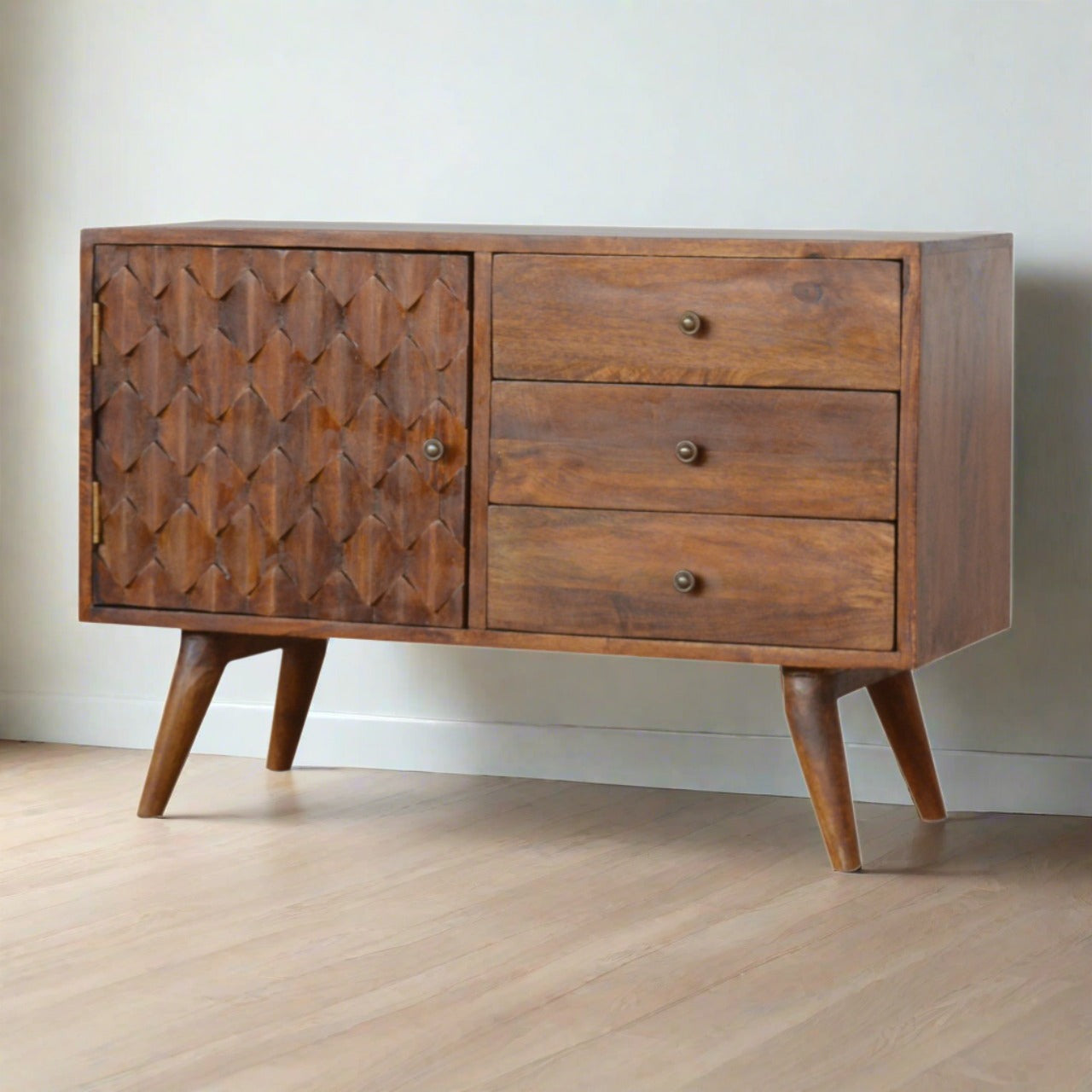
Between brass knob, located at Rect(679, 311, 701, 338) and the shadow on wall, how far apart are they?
54cm

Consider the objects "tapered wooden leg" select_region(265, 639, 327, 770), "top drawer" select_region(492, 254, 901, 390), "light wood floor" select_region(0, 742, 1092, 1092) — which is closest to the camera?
"light wood floor" select_region(0, 742, 1092, 1092)

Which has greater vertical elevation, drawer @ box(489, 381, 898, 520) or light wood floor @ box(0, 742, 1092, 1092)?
drawer @ box(489, 381, 898, 520)

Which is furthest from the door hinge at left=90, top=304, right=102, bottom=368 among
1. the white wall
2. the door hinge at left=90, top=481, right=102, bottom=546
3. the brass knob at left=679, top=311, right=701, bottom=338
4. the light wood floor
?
the brass knob at left=679, top=311, right=701, bottom=338

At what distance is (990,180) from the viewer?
2223mm

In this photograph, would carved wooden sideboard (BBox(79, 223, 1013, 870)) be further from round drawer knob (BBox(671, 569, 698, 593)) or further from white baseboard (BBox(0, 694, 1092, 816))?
white baseboard (BBox(0, 694, 1092, 816))

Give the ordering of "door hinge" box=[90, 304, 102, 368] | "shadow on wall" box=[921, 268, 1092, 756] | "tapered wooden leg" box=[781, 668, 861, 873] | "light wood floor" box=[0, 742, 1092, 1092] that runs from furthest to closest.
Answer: "shadow on wall" box=[921, 268, 1092, 756]
"door hinge" box=[90, 304, 102, 368]
"tapered wooden leg" box=[781, 668, 861, 873]
"light wood floor" box=[0, 742, 1092, 1092]

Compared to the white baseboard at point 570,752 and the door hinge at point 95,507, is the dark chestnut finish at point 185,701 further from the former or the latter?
the white baseboard at point 570,752

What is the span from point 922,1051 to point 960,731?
0.89m

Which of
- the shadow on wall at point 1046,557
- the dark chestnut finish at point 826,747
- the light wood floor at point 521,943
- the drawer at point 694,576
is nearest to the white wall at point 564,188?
the shadow on wall at point 1046,557

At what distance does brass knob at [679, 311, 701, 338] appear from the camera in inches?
74.9

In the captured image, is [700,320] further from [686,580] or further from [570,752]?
[570,752]

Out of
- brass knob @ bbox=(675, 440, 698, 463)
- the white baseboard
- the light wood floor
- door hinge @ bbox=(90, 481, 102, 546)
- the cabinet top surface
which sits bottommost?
the light wood floor

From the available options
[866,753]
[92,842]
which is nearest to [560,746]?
[866,753]

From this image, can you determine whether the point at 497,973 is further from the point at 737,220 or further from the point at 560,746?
the point at 737,220
